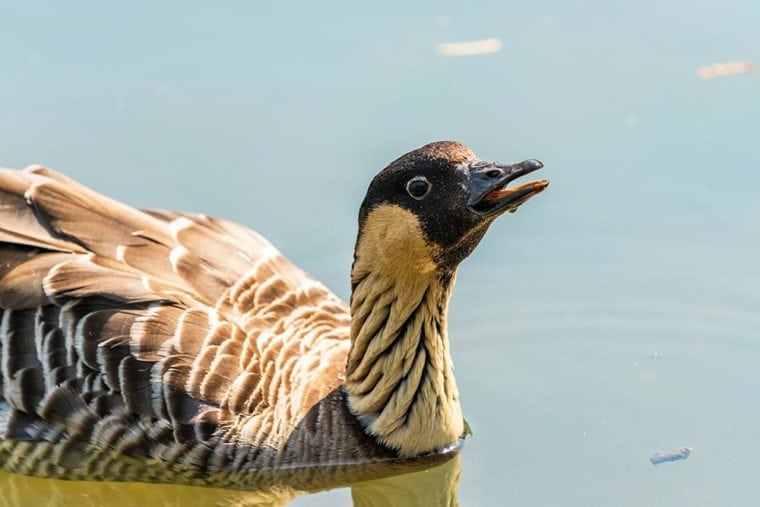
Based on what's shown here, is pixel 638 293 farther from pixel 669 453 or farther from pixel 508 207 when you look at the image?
pixel 508 207

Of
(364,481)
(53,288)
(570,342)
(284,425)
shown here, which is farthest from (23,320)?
(570,342)

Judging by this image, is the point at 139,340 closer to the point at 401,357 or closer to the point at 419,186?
Result: the point at 401,357

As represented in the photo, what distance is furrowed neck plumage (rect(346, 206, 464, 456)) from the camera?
8.94 m

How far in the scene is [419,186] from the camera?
330 inches

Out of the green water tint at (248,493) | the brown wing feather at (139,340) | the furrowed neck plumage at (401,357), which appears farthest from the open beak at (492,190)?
the green water tint at (248,493)

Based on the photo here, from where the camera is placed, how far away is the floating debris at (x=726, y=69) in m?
12.6

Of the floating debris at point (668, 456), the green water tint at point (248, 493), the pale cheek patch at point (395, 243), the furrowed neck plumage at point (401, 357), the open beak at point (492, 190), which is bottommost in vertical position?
the floating debris at point (668, 456)

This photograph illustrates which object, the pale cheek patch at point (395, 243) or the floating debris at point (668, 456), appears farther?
the floating debris at point (668, 456)

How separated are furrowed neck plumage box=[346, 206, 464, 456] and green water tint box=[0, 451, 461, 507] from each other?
211mm

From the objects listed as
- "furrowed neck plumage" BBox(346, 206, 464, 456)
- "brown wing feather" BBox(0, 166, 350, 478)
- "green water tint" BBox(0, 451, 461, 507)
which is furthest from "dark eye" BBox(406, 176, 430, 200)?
"green water tint" BBox(0, 451, 461, 507)

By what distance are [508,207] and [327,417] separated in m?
2.01

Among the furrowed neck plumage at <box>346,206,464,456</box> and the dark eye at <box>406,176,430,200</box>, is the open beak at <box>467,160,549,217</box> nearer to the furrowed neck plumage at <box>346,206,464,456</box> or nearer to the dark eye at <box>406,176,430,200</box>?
the dark eye at <box>406,176,430,200</box>

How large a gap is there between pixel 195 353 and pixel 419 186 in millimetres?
1782

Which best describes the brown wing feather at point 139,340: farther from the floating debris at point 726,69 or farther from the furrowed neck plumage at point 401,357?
the floating debris at point 726,69
